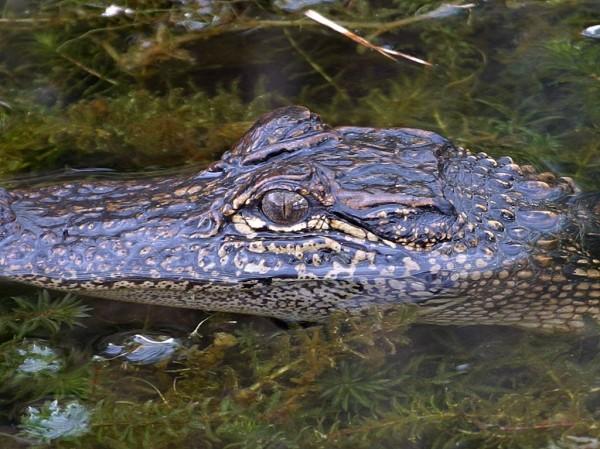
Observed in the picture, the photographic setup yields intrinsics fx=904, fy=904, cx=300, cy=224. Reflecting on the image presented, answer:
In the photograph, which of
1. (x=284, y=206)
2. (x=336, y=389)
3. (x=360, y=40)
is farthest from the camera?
(x=360, y=40)

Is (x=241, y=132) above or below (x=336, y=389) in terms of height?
above

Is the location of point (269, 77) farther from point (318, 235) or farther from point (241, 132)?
point (318, 235)

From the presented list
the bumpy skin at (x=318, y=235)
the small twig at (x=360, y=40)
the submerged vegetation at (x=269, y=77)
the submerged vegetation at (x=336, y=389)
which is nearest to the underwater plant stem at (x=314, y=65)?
the submerged vegetation at (x=269, y=77)

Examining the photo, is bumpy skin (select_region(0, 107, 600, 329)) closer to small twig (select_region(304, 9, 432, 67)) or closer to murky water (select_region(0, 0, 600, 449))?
murky water (select_region(0, 0, 600, 449))

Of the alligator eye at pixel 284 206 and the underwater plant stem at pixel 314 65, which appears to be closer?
the alligator eye at pixel 284 206

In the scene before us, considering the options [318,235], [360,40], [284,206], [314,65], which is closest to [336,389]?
[318,235]

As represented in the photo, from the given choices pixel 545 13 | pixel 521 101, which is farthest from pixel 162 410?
pixel 545 13

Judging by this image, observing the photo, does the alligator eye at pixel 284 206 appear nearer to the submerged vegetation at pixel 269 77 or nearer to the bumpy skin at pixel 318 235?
the bumpy skin at pixel 318 235
